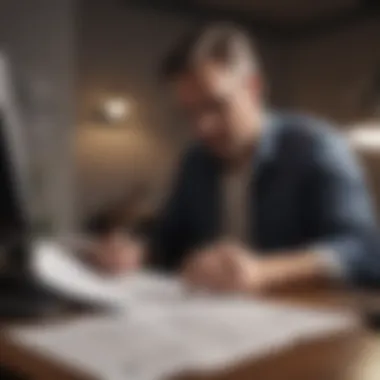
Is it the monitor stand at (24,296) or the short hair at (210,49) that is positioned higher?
the short hair at (210,49)

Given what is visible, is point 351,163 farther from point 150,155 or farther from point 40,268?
point 40,268

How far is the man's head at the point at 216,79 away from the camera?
626mm

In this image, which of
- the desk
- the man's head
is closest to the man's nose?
the man's head

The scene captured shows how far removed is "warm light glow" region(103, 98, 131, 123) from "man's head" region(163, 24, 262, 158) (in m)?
0.05

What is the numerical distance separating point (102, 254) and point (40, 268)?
7 centimetres

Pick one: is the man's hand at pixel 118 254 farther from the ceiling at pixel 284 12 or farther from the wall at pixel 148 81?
the ceiling at pixel 284 12

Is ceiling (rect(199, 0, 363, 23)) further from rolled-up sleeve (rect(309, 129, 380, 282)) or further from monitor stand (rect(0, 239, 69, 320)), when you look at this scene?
monitor stand (rect(0, 239, 69, 320))

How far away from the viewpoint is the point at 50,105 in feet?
2.05

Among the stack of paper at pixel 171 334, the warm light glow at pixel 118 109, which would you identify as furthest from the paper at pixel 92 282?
the warm light glow at pixel 118 109

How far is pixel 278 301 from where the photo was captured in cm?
57

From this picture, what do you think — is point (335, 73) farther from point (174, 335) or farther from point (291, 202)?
point (174, 335)

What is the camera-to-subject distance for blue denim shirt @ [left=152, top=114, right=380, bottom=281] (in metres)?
0.62

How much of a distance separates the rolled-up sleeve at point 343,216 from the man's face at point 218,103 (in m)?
0.07

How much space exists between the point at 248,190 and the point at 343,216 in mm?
87
